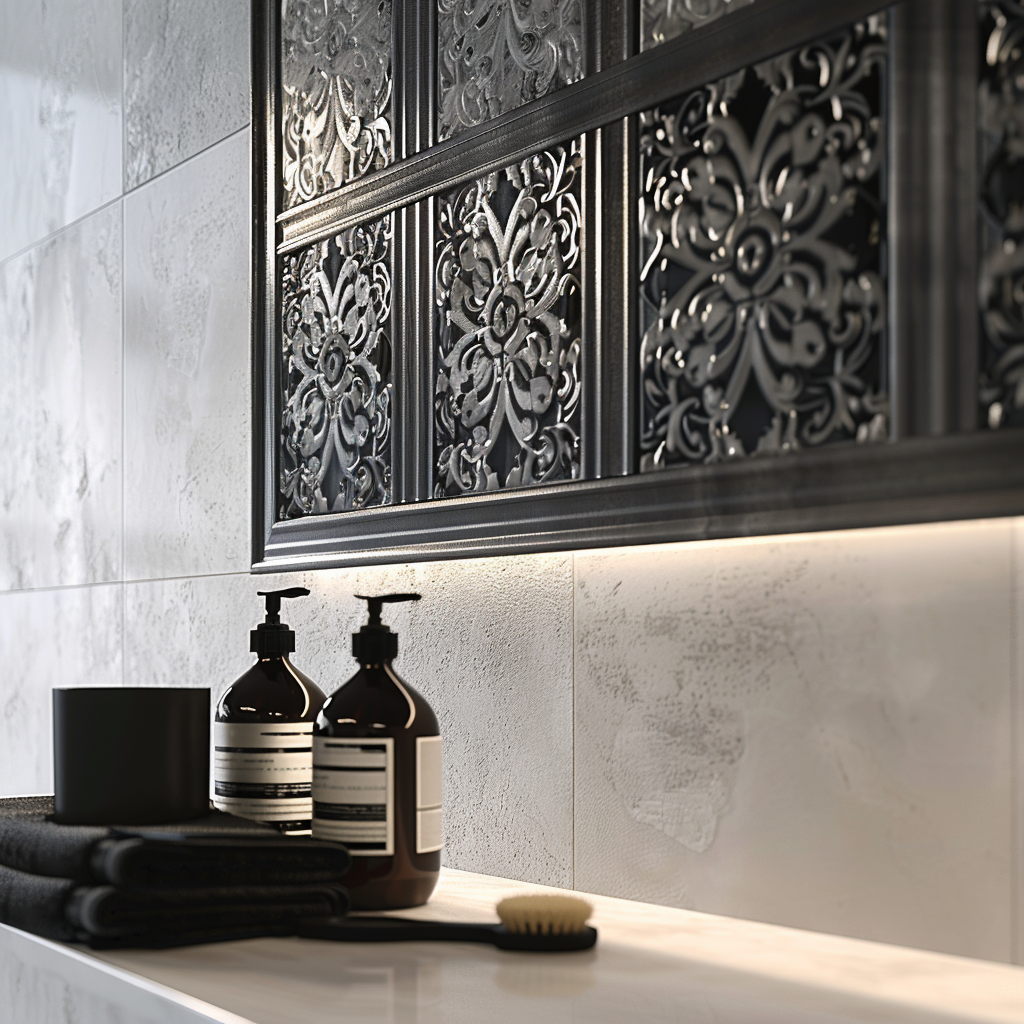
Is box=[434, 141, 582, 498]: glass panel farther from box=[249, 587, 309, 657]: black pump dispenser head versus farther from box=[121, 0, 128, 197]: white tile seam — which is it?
box=[121, 0, 128, 197]: white tile seam

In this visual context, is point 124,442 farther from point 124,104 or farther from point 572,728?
point 572,728

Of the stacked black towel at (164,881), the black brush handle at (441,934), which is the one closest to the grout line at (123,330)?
the stacked black towel at (164,881)

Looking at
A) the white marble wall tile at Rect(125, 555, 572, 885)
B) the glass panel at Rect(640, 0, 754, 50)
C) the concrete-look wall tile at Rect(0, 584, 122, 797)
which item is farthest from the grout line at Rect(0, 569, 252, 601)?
the glass panel at Rect(640, 0, 754, 50)

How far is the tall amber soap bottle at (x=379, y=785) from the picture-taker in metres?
0.90

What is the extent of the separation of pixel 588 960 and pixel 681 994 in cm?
9

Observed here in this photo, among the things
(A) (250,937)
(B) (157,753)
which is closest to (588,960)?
(A) (250,937)

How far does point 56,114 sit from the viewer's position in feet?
5.90

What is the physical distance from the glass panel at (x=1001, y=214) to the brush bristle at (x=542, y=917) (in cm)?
37

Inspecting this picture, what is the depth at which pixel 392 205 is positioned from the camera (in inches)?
45.3

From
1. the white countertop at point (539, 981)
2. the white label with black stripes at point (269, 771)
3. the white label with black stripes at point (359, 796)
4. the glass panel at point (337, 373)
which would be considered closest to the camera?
the white countertop at point (539, 981)

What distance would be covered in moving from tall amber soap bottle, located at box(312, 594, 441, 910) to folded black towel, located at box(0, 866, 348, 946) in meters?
0.04

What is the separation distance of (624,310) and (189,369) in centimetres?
69

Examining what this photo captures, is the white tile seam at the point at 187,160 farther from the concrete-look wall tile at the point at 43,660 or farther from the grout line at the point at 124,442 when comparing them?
the concrete-look wall tile at the point at 43,660

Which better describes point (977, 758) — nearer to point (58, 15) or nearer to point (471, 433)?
point (471, 433)
